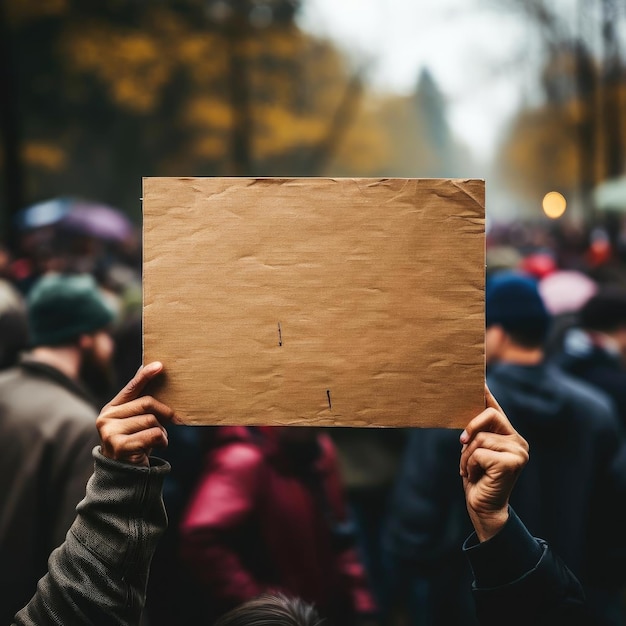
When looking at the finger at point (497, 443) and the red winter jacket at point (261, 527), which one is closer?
the finger at point (497, 443)

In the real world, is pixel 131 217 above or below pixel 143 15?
below

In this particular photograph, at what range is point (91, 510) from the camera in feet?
5.77

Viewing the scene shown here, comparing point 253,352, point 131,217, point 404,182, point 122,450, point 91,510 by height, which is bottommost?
point 131,217

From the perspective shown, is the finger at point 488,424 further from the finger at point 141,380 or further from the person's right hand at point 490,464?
the finger at point 141,380

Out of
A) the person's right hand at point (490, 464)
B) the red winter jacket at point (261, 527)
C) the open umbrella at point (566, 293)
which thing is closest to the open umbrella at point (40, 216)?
the open umbrella at point (566, 293)

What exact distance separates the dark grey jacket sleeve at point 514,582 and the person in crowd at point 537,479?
4.84 ft

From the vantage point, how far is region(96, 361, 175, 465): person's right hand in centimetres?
172

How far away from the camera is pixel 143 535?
1.78 meters

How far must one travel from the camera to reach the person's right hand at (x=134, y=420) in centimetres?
172

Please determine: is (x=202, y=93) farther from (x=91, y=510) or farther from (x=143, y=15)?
(x=91, y=510)

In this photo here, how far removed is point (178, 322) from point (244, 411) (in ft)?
0.72

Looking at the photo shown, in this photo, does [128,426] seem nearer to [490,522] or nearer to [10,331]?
[490,522]

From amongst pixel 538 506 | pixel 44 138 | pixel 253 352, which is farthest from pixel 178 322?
pixel 44 138

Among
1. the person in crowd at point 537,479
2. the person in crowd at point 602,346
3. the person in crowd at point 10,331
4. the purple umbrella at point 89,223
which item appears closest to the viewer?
the person in crowd at point 537,479
